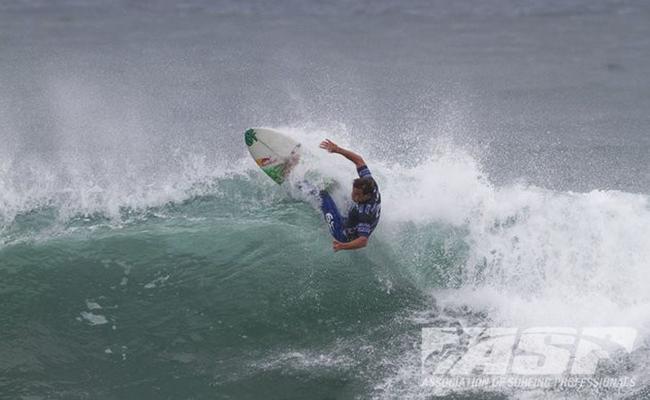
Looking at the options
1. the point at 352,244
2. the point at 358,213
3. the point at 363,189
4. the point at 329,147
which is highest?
the point at 329,147

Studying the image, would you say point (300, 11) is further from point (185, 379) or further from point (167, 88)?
point (185, 379)

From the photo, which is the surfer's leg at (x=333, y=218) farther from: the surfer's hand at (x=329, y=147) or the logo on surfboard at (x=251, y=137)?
the logo on surfboard at (x=251, y=137)

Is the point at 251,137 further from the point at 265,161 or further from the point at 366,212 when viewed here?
the point at 366,212

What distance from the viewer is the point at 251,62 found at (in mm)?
23297

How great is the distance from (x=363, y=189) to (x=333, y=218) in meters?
0.91

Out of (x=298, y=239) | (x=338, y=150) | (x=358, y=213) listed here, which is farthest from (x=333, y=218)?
(x=338, y=150)

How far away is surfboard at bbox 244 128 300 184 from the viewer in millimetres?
12602

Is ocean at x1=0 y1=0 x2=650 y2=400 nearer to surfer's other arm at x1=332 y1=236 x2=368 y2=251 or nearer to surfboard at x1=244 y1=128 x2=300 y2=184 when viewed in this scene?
surfboard at x1=244 y1=128 x2=300 y2=184

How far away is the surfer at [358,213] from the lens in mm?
10438

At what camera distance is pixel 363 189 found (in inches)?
409

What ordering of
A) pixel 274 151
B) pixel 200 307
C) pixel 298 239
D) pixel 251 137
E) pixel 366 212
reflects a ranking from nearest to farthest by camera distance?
1. pixel 366 212
2. pixel 200 307
3. pixel 298 239
4. pixel 274 151
5. pixel 251 137

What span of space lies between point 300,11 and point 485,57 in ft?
20.8

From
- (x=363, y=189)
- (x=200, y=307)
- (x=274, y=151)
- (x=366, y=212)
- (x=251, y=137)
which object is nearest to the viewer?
(x=363, y=189)

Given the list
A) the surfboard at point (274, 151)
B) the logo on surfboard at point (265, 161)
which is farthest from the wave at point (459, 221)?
the logo on surfboard at point (265, 161)
